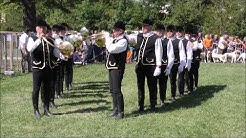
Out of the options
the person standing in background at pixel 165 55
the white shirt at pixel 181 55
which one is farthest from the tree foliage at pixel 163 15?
the person standing in background at pixel 165 55

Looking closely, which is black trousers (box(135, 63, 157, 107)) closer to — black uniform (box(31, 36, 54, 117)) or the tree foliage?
black uniform (box(31, 36, 54, 117))

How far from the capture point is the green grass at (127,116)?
9.48 metres

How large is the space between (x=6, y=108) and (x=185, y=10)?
31205 mm

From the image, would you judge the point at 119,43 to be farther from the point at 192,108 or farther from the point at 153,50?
the point at 192,108

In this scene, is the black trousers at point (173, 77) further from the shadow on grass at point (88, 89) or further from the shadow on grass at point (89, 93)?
the shadow on grass at point (88, 89)

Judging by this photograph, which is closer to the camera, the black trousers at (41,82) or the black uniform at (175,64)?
the black trousers at (41,82)

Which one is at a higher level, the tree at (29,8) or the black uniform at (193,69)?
the tree at (29,8)

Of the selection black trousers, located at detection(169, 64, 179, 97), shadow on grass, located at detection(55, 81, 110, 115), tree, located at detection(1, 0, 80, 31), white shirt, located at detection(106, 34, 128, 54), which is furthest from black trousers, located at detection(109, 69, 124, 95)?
tree, located at detection(1, 0, 80, 31)

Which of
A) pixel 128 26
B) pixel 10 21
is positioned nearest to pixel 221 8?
pixel 128 26

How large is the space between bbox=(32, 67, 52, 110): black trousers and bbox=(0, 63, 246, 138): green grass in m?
0.44

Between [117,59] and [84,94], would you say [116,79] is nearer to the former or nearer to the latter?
[117,59]

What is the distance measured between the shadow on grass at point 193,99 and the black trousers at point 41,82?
2023 mm

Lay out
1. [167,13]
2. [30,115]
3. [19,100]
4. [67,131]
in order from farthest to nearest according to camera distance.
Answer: [167,13]
[19,100]
[30,115]
[67,131]

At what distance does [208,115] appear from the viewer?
444 inches
